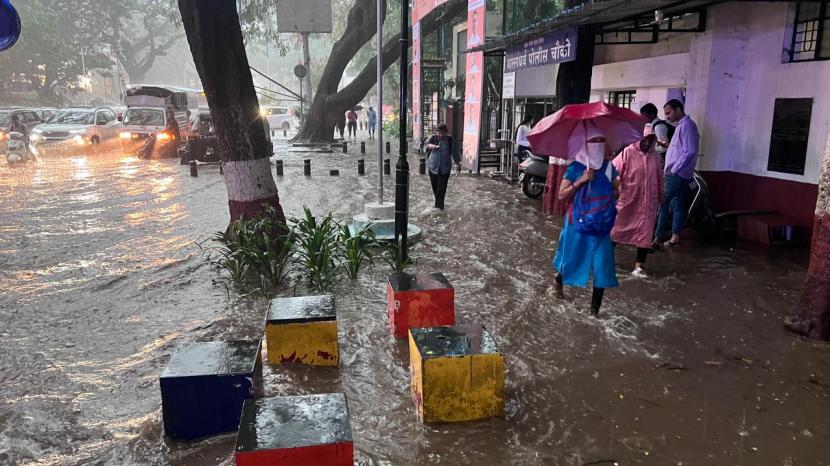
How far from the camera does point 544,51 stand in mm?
10852

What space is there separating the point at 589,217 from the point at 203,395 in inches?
138

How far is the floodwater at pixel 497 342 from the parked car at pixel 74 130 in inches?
577

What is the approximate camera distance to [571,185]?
18.2 feet

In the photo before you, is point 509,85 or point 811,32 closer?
point 811,32

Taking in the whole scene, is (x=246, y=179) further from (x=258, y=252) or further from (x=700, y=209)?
(x=700, y=209)

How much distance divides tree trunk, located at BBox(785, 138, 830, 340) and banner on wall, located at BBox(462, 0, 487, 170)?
1023 centimetres

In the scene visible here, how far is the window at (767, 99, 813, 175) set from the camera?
8.30 m

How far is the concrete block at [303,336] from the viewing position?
4.75 meters

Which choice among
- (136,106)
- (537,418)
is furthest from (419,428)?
(136,106)

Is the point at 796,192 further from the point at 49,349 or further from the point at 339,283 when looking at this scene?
the point at 49,349

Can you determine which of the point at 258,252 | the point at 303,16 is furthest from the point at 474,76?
the point at 303,16

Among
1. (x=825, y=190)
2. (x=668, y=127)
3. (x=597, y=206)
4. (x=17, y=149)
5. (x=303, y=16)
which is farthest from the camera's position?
(x=303, y=16)

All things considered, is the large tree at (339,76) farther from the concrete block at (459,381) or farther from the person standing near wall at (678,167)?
the concrete block at (459,381)

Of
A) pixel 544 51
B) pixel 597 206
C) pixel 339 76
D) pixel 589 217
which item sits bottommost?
pixel 589 217
